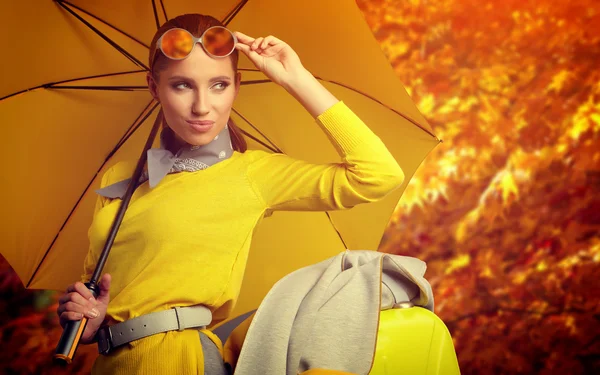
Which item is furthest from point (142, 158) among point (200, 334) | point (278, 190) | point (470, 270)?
point (470, 270)

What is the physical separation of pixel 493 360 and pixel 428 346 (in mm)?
→ 1246

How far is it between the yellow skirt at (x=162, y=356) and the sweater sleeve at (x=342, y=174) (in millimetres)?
366

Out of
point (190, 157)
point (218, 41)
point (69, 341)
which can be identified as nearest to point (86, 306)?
point (69, 341)

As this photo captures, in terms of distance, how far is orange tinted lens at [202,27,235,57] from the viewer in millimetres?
→ 1438

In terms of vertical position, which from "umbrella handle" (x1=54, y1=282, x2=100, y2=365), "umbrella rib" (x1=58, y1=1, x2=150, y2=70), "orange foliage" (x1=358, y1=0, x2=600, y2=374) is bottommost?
"orange foliage" (x1=358, y1=0, x2=600, y2=374)

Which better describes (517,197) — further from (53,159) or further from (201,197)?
(53,159)

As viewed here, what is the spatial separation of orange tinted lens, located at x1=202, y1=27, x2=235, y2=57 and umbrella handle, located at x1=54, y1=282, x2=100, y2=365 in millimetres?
636

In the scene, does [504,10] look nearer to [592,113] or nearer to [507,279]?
[592,113]

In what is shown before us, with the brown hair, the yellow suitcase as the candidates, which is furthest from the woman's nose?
the yellow suitcase

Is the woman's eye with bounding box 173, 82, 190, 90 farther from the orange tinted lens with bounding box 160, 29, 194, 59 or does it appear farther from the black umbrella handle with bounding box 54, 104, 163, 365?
the black umbrella handle with bounding box 54, 104, 163, 365

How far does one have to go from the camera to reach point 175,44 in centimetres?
144

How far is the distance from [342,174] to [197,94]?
378 mm

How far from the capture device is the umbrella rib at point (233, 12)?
1629 mm

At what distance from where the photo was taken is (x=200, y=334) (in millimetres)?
1368
